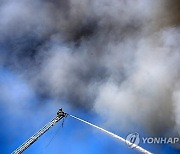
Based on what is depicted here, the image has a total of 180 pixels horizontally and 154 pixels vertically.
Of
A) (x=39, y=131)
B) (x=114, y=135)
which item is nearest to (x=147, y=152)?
(x=114, y=135)

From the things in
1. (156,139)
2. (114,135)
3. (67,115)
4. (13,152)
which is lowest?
(13,152)

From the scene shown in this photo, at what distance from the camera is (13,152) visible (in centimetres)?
8600

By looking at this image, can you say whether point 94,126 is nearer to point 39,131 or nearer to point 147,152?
point 147,152

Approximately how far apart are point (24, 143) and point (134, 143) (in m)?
42.1

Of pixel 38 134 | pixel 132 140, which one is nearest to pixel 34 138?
pixel 38 134

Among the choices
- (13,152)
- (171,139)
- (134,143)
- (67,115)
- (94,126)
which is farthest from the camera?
(67,115)

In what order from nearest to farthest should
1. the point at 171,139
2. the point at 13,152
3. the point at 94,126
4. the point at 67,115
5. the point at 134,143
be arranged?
the point at 171,139 → the point at 134,143 → the point at 94,126 → the point at 13,152 → the point at 67,115

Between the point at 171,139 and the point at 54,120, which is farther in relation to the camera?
the point at 54,120

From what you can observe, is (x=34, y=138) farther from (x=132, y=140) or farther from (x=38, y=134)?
(x=132, y=140)

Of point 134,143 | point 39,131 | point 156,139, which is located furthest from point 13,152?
point 156,139

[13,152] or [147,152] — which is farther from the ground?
[147,152]

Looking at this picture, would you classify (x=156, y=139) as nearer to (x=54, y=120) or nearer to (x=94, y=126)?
(x=94, y=126)

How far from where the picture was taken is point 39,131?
9350 cm

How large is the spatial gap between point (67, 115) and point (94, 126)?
23.7 m
